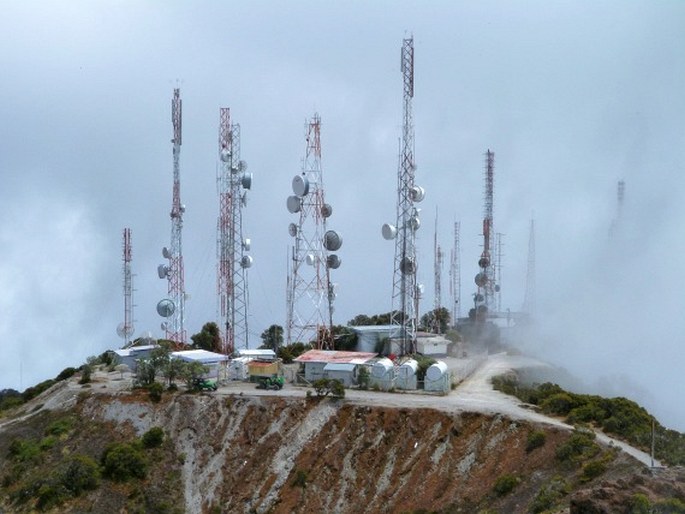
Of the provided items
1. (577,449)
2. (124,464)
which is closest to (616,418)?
(577,449)

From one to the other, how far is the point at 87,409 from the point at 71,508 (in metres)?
12.5

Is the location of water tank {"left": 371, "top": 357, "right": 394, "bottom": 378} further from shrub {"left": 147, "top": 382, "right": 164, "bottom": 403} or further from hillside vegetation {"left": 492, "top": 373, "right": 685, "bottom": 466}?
shrub {"left": 147, "top": 382, "right": 164, "bottom": 403}

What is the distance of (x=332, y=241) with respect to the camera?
256 ft

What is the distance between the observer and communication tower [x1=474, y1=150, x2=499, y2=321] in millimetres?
104062

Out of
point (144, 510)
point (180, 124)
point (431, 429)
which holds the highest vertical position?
point (180, 124)

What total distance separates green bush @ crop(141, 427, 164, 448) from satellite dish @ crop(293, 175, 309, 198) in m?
26.2

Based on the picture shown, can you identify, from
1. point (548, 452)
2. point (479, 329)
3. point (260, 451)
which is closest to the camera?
point (548, 452)

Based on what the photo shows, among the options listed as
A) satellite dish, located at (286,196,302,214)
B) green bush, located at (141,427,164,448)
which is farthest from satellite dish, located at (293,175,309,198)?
green bush, located at (141,427,164,448)

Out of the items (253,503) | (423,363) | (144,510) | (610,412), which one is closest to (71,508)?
(144,510)

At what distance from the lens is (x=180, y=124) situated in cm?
8019

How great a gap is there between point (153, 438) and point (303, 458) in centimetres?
1112

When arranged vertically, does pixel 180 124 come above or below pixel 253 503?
above

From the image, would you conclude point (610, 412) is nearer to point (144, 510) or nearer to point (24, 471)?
point (144, 510)

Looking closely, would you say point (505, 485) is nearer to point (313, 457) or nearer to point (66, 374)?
point (313, 457)
